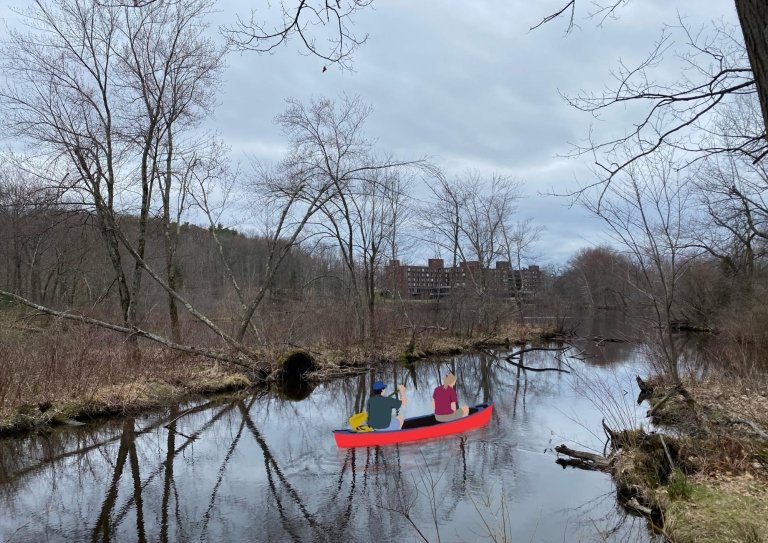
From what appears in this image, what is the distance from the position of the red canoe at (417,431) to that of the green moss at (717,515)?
4.32 meters

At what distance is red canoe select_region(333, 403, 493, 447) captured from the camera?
29.5ft

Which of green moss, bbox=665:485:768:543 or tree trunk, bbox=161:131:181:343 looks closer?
green moss, bbox=665:485:768:543

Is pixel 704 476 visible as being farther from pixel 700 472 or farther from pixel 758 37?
pixel 758 37

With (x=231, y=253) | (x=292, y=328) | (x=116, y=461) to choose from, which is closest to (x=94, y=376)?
(x=116, y=461)

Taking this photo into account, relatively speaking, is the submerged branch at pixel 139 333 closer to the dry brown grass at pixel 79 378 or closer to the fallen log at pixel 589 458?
the dry brown grass at pixel 79 378

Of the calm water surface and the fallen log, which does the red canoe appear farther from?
the fallen log

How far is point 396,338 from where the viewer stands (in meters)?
24.4

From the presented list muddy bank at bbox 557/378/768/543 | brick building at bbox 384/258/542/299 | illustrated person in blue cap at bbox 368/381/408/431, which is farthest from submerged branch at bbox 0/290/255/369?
brick building at bbox 384/258/542/299

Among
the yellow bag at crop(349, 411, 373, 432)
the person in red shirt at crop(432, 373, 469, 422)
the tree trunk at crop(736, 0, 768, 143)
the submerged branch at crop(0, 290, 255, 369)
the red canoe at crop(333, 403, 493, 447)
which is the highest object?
the tree trunk at crop(736, 0, 768, 143)

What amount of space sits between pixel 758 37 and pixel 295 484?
7.17 metres

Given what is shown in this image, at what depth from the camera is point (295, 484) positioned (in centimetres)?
743

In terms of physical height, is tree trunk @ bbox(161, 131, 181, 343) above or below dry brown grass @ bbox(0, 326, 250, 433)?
above

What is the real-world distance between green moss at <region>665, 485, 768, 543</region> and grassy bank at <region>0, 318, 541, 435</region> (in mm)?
10513

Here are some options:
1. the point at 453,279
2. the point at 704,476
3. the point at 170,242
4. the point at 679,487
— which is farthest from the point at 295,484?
the point at 453,279
